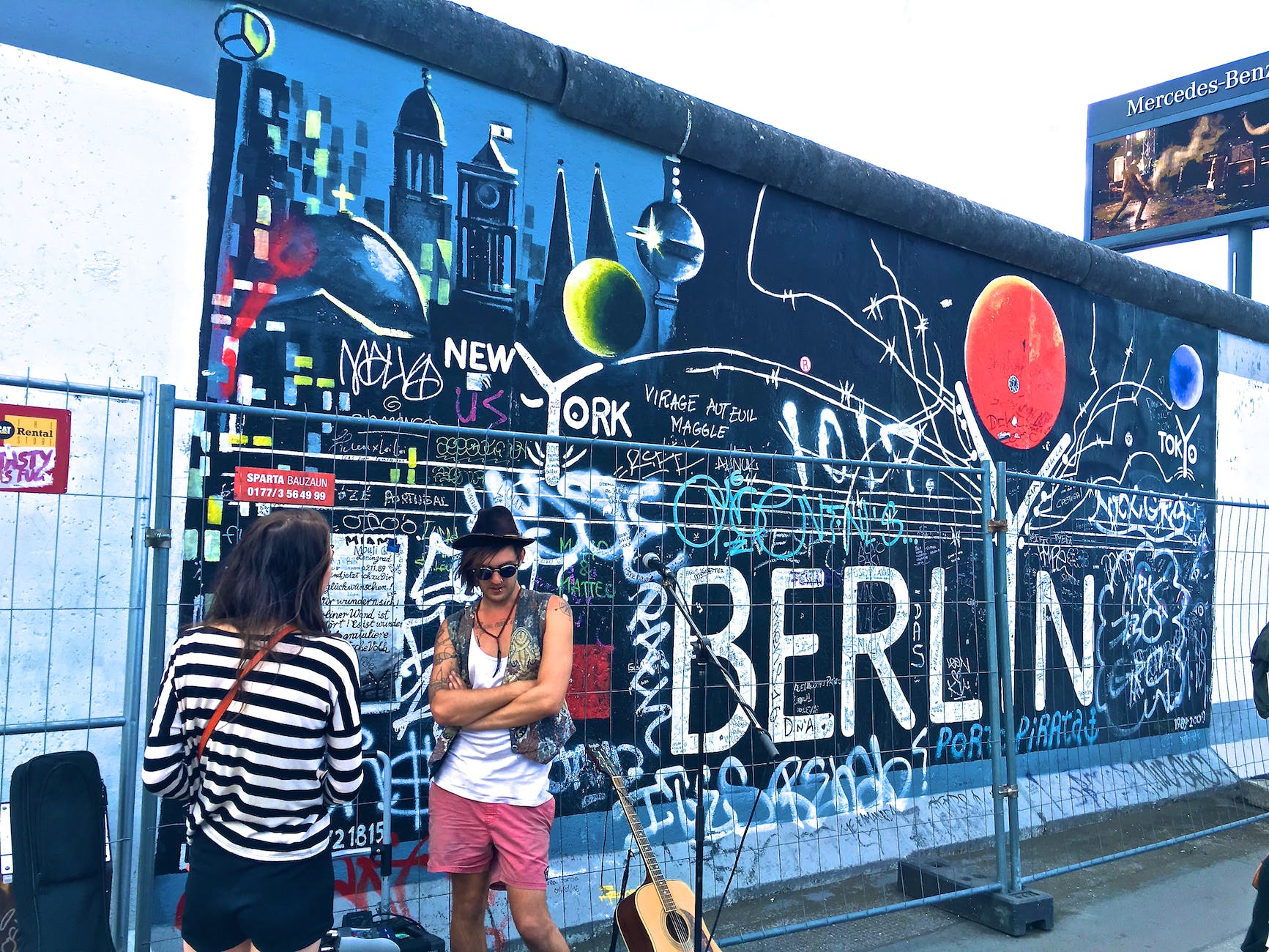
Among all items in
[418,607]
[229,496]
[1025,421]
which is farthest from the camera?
[1025,421]

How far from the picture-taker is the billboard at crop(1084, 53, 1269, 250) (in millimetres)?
13227

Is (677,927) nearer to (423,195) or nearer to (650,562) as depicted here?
(650,562)

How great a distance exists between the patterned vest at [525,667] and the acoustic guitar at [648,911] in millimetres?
240

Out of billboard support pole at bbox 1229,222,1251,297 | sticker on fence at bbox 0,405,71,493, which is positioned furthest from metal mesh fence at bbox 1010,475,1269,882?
sticker on fence at bbox 0,405,71,493

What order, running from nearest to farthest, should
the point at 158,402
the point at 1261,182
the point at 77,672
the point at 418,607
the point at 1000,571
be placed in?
1. the point at 158,402
2. the point at 77,672
3. the point at 418,607
4. the point at 1000,571
5. the point at 1261,182

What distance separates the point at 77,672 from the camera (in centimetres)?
393

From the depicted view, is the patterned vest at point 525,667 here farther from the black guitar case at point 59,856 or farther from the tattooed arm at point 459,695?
the black guitar case at point 59,856

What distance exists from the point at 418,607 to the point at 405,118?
233cm

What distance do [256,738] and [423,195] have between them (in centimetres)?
303

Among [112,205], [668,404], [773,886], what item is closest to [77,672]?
[112,205]

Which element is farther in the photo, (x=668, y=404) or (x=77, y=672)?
(x=668, y=404)

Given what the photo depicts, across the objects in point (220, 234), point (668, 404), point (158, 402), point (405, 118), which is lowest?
point (158, 402)

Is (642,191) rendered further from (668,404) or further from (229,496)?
(229,496)

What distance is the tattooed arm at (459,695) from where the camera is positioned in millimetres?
3494
